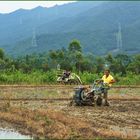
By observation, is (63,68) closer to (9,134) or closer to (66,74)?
(66,74)

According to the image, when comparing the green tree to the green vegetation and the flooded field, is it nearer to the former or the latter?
the green vegetation

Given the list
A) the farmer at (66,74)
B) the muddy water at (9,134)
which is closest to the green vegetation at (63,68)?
the farmer at (66,74)

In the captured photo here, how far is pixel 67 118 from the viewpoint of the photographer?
13.5 meters

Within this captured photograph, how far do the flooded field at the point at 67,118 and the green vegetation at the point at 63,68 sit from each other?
8.24 m

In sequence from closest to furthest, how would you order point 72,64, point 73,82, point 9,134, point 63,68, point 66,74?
point 9,134, point 66,74, point 73,82, point 63,68, point 72,64

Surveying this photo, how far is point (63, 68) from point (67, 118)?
121 feet

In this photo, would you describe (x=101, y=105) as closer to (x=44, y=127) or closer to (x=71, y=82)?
(x=44, y=127)

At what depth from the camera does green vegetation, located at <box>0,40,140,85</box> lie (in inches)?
1178

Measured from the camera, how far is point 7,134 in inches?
451

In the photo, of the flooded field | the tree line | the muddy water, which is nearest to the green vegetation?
the tree line

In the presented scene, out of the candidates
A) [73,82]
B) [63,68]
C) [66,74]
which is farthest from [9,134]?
[63,68]

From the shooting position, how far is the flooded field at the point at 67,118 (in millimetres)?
11203

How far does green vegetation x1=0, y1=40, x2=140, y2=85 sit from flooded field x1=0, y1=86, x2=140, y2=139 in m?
8.24

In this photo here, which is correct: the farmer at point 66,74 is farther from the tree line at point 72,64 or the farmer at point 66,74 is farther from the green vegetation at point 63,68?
the tree line at point 72,64
